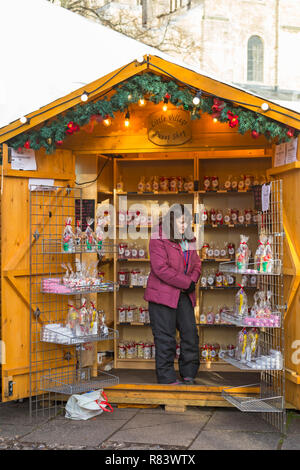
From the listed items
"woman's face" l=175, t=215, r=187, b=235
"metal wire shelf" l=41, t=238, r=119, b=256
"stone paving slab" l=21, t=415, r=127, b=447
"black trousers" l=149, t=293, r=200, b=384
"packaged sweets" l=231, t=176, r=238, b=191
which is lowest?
"stone paving slab" l=21, t=415, r=127, b=447

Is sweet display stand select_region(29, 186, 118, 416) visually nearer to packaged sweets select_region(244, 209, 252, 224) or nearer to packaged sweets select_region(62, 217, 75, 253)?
packaged sweets select_region(62, 217, 75, 253)

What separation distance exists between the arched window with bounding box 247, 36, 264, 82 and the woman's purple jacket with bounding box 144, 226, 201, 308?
1880 cm

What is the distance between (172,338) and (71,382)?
109 centimetres

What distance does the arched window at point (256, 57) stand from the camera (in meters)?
22.3

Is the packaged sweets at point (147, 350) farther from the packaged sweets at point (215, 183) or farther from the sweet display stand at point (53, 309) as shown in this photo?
the packaged sweets at point (215, 183)

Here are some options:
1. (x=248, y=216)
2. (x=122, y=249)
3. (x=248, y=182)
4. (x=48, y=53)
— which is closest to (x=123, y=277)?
(x=122, y=249)

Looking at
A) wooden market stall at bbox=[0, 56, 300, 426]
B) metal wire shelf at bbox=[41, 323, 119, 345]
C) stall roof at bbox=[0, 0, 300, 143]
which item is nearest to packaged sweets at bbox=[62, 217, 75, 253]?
wooden market stall at bbox=[0, 56, 300, 426]

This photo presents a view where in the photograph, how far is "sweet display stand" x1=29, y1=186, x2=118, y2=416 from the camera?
4.79 metres

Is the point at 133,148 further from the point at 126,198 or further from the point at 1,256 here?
the point at 1,256

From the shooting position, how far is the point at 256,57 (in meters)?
22.5

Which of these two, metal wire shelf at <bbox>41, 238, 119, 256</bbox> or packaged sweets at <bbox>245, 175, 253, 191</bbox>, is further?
packaged sweets at <bbox>245, 175, 253, 191</bbox>

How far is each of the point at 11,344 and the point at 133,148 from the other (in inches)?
87.5

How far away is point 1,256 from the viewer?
4.84 metres
